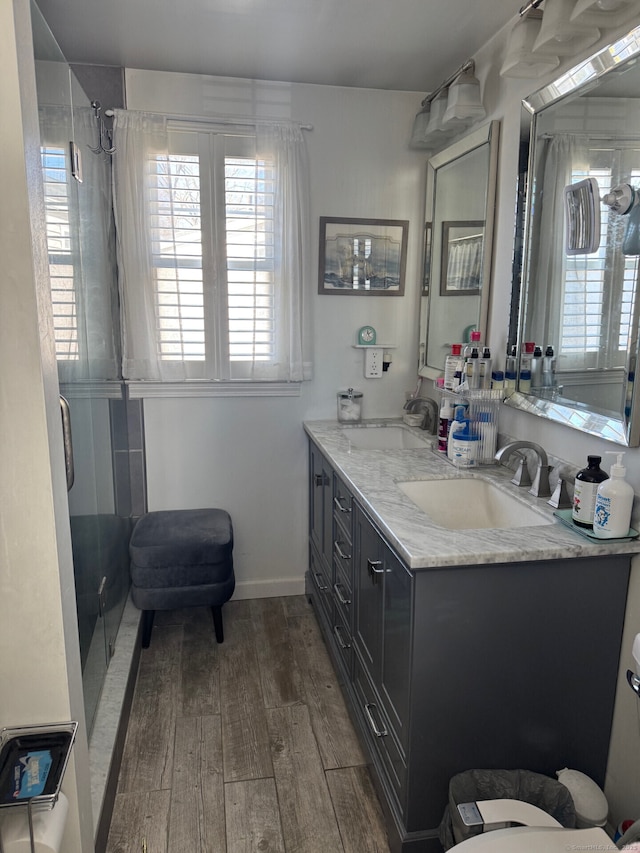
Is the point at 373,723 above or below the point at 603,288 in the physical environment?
below

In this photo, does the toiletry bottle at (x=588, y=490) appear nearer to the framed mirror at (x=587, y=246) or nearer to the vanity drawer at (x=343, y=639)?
the framed mirror at (x=587, y=246)

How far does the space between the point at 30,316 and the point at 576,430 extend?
57.7 inches

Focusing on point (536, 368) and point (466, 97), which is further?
point (466, 97)

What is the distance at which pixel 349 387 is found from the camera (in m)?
2.98

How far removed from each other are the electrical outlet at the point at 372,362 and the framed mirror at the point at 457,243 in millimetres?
206

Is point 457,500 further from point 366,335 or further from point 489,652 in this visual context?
point 366,335

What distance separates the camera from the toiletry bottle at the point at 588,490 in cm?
155

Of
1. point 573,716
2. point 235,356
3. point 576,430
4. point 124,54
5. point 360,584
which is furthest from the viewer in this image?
point 235,356

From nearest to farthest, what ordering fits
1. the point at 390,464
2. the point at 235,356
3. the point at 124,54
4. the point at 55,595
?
1. the point at 55,595
2. the point at 390,464
3. the point at 124,54
4. the point at 235,356

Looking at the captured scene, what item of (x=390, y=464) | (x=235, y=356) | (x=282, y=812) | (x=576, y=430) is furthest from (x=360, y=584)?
(x=235, y=356)

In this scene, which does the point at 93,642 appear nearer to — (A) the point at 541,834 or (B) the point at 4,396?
(B) the point at 4,396

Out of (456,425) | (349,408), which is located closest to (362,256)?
(349,408)

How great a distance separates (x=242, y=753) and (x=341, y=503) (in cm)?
92

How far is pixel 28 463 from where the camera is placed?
1.13 meters
